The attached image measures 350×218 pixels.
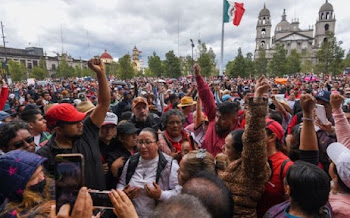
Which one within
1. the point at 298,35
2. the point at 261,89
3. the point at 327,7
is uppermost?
the point at 327,7

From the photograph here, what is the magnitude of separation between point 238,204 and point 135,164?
115 centimetres

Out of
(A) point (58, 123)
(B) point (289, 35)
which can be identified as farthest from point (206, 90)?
(B) point (289, 35)

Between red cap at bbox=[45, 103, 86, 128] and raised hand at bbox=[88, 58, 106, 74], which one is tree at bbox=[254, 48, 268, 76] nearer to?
raised hand at bbox=[88, 58, 106, 74]

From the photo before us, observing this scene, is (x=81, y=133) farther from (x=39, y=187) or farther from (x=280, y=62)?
(x=280, y=62)

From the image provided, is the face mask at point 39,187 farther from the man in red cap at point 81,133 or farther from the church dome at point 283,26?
the church dome at point 283,26

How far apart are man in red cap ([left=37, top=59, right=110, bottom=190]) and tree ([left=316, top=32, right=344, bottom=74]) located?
105 ft

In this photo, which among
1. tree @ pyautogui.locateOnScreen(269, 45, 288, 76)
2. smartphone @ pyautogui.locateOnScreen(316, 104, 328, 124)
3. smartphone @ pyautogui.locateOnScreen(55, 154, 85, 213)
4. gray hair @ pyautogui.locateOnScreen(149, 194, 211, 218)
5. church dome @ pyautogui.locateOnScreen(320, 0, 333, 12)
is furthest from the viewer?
church dome @ pyautogui.locateOnScreen(320, 0, 333, 12)

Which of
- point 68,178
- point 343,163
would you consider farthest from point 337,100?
point 68,178

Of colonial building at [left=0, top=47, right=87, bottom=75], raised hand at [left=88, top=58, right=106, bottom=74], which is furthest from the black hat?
colonial building at [left=0, top=47, right=87, bottom=75]

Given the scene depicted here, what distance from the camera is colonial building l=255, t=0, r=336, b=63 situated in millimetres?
81188

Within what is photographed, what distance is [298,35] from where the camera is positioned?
8512 cm

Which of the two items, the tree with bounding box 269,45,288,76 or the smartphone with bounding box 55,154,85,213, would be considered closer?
the smartphone with bounding box 55,154,85,213

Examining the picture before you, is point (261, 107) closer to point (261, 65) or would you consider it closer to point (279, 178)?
point (279, 178)

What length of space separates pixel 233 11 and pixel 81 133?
13986mm
